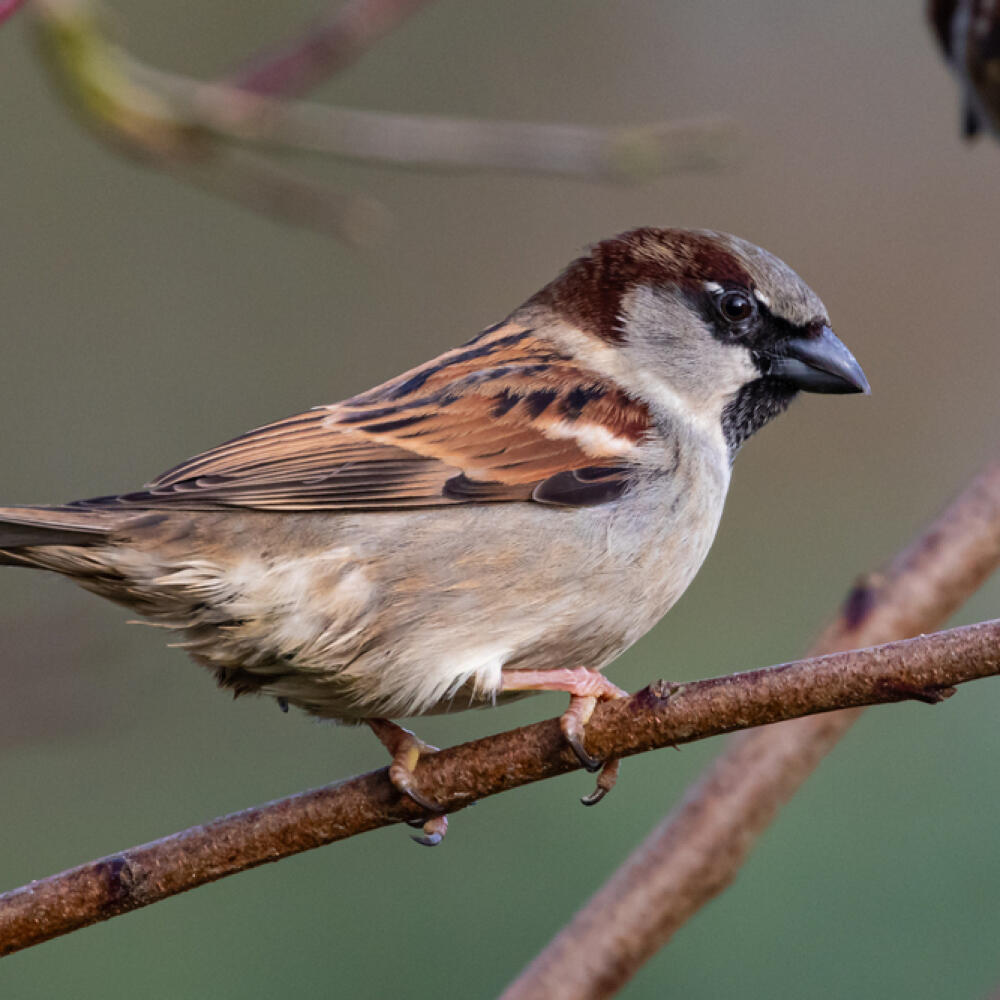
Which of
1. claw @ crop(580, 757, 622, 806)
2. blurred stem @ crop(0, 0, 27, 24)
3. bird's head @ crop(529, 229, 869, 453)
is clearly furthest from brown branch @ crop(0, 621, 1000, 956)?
blurred stem @ crop(0, 0, 27, 24)

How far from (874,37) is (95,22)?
562 cm

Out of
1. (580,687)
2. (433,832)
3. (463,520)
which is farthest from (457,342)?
(580,687)

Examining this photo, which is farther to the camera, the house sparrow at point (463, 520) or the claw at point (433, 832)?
the claw at point (433, 832)

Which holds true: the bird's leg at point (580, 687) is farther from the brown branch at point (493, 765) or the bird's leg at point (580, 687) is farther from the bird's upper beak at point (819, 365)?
the bird's upper beak at point (819, 365)

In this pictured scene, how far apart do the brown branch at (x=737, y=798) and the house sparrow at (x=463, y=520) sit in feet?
0.90

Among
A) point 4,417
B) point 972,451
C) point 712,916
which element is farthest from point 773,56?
point 712,916

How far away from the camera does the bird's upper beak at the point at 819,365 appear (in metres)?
3.07

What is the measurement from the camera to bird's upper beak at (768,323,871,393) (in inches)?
121

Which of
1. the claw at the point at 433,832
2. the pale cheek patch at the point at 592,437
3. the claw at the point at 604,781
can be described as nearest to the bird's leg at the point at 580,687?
the claw at the point at 604,781

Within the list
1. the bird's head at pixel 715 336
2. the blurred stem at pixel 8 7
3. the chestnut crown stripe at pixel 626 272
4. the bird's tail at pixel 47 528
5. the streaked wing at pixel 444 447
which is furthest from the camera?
the chestnut crown stripe at pixel 626 272

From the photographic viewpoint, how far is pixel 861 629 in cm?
246

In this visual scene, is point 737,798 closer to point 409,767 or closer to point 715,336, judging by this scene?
point 409,767

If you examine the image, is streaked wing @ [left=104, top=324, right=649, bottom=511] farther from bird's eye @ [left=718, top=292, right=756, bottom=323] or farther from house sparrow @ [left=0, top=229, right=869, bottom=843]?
bird's eye @ [left=718, top=292, right=756, bottom=323]

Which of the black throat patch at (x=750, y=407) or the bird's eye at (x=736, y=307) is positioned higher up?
the bird's eye at (x=736, y=307)
